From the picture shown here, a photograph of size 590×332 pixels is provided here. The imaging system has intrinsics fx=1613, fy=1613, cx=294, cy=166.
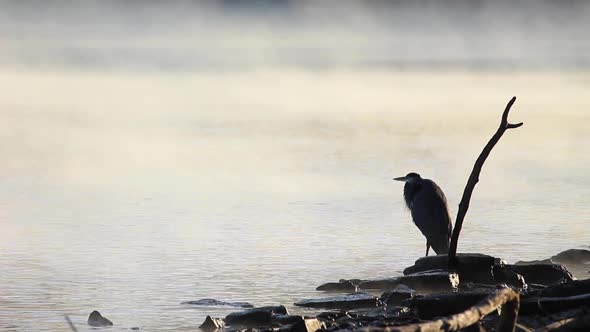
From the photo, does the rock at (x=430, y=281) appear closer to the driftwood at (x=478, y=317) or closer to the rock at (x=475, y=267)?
the rock at (x=475, y=267)

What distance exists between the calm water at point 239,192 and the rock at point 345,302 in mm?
470

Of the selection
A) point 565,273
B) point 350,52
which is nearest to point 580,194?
point 565,273


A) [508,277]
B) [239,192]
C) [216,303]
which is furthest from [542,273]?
[239,192]

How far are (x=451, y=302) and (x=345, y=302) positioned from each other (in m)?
1.85

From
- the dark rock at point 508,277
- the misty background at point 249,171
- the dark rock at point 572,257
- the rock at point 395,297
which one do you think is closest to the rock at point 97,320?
the misty background at point 249,171

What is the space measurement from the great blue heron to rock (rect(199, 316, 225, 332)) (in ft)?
11.2

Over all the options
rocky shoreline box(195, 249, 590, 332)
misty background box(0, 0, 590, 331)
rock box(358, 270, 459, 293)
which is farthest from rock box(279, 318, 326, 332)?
rock box(358, 270, 459, 293)

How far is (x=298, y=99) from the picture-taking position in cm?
3089

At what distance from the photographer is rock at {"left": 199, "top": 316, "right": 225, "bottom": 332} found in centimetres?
1057

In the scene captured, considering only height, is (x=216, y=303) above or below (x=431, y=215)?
below

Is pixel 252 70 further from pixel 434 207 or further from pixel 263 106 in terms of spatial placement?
pixel 434 207

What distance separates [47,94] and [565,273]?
65.4ft

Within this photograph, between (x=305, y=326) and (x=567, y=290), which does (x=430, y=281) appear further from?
(x=305, y=326)

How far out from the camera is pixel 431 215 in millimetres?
13734
